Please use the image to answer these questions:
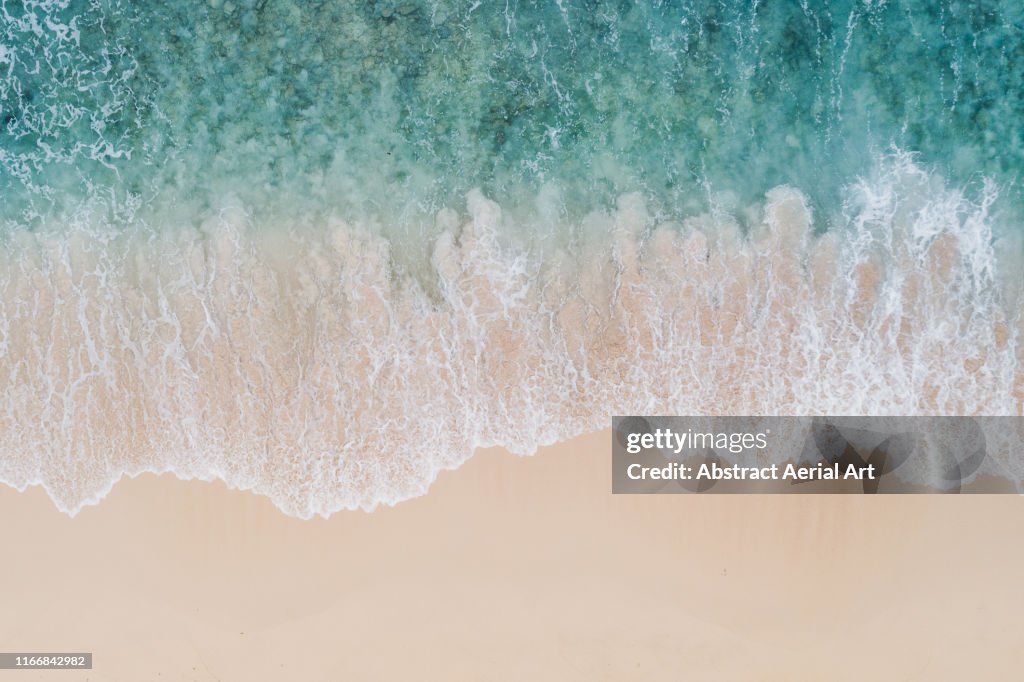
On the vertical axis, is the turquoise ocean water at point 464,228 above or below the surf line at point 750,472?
above

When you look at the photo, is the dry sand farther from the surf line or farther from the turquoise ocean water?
the turquoise ocean water

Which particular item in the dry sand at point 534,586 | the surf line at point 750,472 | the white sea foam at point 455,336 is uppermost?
the white sea foam at point 455,336

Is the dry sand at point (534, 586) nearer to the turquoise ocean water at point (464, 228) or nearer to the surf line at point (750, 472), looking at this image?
the surf line at point (750, 472)

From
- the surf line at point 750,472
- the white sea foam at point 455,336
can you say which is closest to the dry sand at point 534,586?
the surf line at point 750,472

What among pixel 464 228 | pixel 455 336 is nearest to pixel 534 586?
pixel 455 336

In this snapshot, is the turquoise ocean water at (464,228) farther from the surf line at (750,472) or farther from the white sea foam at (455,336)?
the surf line at (750,472)

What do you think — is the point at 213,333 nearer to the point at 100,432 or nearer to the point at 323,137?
the point at 100,432
